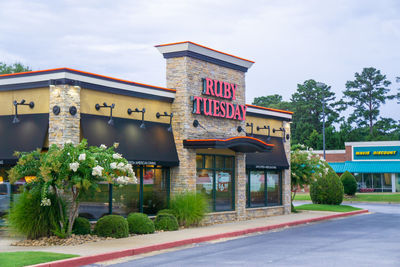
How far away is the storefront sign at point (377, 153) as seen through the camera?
61.3m

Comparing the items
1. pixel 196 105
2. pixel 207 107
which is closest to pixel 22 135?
pixel 196 105

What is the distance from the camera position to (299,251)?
50.1 feet

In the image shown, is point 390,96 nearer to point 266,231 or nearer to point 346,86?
point 346,86

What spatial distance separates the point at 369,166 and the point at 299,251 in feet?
164

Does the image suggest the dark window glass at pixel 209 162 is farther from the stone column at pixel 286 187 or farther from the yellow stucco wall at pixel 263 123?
the stone column at pixel 286 187

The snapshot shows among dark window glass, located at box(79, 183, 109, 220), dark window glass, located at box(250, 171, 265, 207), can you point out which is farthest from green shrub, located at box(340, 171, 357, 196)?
dark window glass, located at box(79, 183, 109, 220)

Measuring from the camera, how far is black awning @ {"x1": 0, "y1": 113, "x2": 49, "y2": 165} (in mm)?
18078

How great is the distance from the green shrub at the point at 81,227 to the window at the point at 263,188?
434 inches

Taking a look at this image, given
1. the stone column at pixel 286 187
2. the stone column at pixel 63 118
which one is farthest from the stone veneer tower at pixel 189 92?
the stone column at pixel 63 118

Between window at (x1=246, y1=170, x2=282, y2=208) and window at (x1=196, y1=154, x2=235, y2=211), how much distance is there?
84.6 inches

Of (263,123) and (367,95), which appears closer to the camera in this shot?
(263,123)

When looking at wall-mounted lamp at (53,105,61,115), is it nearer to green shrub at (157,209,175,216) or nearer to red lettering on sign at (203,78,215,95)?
green shrub at (157,209,175,216)

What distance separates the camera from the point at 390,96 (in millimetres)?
100000

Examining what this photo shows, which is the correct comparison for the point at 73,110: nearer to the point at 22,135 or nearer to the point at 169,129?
the point at 22,135
